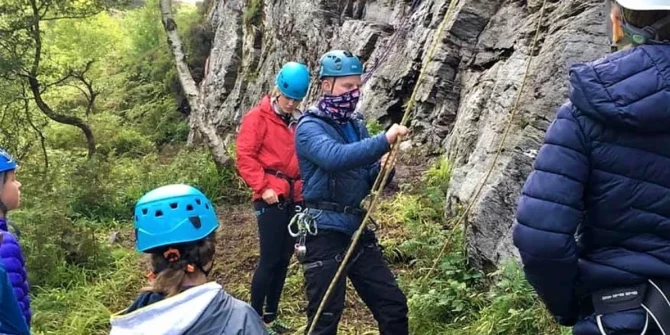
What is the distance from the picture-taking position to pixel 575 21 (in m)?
6.30

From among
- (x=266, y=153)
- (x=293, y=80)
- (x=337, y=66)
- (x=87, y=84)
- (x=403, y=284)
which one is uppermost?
(x=337, y=66)

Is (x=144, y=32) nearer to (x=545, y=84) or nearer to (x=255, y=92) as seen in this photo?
(x=255, y=92)

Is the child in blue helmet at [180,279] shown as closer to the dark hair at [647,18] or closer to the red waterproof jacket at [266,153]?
the dark hair at [647,18]

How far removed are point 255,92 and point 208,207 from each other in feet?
53.6

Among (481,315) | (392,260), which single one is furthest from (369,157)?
(392,260)

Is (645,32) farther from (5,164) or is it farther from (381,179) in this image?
(5,164)

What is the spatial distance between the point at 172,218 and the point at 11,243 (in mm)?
1632

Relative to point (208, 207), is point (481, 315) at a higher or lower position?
lower

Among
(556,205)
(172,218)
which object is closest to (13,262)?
(172,218)

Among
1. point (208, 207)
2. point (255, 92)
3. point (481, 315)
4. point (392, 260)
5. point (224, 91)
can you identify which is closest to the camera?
point (208, 207)

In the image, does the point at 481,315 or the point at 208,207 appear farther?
the point at 481,315

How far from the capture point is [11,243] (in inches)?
151

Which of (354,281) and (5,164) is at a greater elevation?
(5,164)

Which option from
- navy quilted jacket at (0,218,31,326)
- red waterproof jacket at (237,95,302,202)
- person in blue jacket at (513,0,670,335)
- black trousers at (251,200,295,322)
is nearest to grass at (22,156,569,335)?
black trousers at (251,200,295,322)
